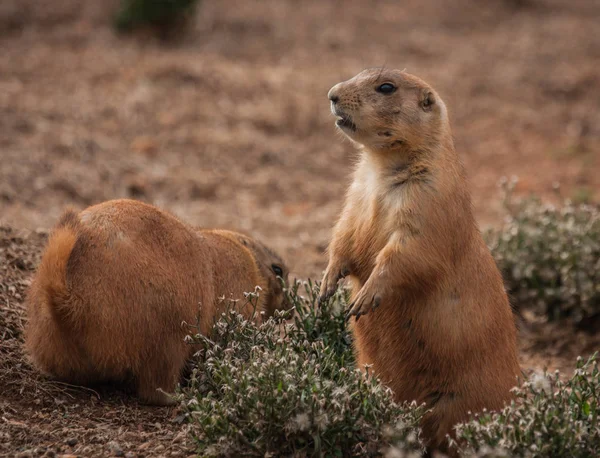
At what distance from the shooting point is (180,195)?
34.0ft

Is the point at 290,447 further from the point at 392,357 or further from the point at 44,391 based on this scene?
the point at 44,391

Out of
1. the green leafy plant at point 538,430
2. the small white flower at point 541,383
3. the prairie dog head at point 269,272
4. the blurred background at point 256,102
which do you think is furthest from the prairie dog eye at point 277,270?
the small white flower at point 541,383

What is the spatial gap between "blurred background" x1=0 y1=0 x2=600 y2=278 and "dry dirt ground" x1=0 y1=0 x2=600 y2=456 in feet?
0.11

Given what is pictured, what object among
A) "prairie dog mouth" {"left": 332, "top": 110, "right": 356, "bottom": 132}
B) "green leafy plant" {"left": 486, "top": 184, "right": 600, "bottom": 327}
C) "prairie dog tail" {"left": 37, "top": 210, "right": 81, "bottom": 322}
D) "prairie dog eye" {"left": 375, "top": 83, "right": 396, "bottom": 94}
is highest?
"prairie dog eye" {"left": 375, "top": 83, "right": 396, "bottom": 94}

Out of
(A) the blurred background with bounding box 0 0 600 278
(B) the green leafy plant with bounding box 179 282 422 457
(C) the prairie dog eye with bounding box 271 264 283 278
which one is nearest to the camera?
(B) the green leafy plant with bounding box 179 282 422 457

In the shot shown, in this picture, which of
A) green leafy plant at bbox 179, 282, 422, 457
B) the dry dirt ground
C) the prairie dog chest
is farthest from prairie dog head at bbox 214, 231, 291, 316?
green leafy plant at bbox 179, 282, 422, 457

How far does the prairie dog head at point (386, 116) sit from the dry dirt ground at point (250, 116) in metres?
1.88

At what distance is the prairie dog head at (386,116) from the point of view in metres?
4.91

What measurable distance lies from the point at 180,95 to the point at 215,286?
7584 mm

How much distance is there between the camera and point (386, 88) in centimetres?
503

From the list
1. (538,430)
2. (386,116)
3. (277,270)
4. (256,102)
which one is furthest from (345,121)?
(256,102)

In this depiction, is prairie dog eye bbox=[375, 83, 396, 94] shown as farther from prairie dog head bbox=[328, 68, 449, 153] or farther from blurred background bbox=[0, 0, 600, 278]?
blurred background bbox=[0, 0, 600, 278]

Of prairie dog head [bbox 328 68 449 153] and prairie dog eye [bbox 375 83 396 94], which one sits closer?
prairie dog head [bbox 328 68 449 153]

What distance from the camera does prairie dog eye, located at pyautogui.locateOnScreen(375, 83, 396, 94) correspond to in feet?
16.5
